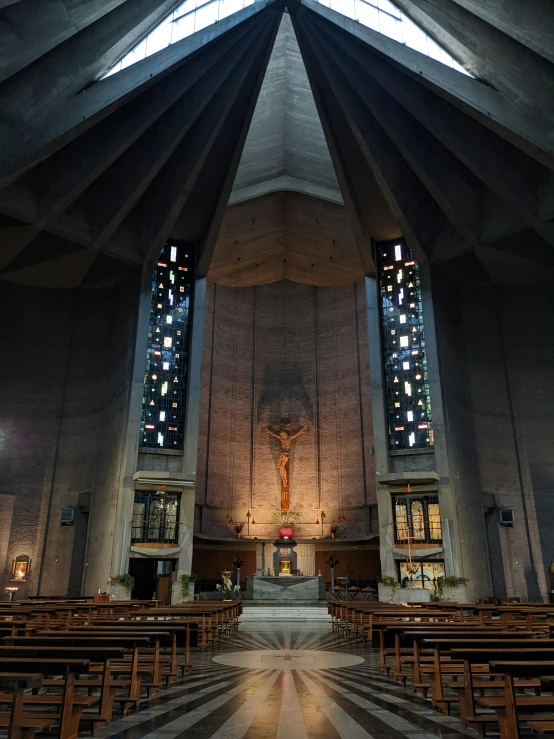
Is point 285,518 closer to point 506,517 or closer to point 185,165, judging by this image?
point 506,517

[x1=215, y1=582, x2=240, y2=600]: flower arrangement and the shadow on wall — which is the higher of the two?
the shadow on wall

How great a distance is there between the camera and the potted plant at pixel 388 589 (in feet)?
57.8

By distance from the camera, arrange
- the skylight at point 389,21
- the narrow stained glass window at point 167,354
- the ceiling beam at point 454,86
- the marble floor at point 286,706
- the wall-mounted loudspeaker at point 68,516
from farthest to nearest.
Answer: the wall-mounted loudspeaker at point 68,516 → the narrow stained glass window at point 167,354 → the skylight at point 389,21 → the ceiling beam at point 454,86 → the marble floor at point 286,706

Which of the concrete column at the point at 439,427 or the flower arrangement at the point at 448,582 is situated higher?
the concrete column at the point at 439,427

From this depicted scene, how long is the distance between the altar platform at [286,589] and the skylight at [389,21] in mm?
16681

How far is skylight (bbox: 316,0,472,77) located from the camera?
15402 millimetres

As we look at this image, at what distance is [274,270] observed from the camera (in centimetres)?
2831

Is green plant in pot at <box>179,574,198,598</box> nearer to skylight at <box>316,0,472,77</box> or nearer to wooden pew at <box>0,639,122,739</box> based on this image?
wooden pew at <box>0,639,122,739</box>

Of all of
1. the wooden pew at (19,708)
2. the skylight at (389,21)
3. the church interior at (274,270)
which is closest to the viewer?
the wooden pew at (19,708)

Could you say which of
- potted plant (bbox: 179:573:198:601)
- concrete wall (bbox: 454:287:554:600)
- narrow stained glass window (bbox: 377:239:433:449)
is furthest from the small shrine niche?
concrete wall (bbox: 454:287:554:600)

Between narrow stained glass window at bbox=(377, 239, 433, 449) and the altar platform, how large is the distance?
5.53m

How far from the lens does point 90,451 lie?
21.2 meters

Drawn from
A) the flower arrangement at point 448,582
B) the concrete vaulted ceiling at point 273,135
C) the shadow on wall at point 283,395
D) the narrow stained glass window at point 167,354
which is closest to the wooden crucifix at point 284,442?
the shadow on wall at point 283,395

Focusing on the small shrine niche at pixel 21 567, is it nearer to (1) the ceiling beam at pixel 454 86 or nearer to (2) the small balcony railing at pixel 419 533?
(2) the small balcony railing at pixel 419 533
